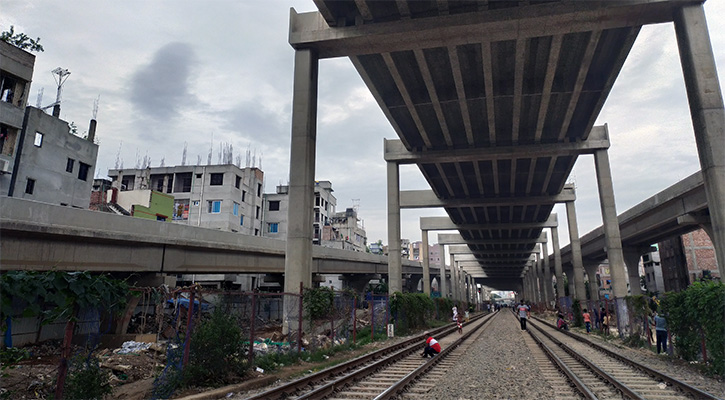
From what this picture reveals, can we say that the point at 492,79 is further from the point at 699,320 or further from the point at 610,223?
the point at 610,223

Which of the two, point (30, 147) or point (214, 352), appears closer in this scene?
point (214, 352)

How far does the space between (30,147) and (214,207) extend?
2424cm

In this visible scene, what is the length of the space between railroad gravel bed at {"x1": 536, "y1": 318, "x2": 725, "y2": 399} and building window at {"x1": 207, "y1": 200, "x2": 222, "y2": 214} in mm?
46018

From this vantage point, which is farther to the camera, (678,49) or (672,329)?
(678,49)

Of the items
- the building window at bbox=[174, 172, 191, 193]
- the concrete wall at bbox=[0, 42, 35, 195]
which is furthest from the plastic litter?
the building window at bbox=[174, 172, 191, 193]

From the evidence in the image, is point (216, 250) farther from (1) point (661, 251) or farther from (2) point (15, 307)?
(1) point (661, 251)

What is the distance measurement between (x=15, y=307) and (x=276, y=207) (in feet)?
202

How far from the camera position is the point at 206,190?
54.5 metres

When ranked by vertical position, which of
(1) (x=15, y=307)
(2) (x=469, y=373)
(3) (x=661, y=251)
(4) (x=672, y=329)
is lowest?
(2) (x=469, y=373)

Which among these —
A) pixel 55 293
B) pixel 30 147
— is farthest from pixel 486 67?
pixel 30 147

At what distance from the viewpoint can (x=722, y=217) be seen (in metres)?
15.0

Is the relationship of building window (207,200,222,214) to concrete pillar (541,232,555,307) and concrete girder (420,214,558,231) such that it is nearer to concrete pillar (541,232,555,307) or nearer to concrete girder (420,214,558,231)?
concrete girder (420,214,558,231)

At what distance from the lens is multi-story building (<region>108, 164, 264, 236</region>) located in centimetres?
5381

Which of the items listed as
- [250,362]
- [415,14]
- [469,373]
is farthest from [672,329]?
A: [415,14]
